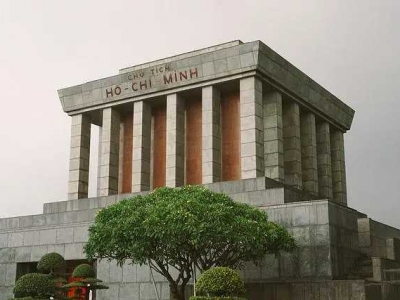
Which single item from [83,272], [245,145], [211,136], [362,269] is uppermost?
[211,136]

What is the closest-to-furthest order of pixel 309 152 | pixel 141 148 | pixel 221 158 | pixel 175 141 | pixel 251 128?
pixel 251 128 < pixel 175 141 < pixel 221 158 < pixel 141 148 < pixel 309 152

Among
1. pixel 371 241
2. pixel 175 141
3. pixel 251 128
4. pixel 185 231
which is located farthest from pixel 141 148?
pixel 185 231

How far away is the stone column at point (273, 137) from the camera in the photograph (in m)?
29.8

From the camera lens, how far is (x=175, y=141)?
3053 cm

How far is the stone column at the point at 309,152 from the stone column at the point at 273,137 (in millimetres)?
3542

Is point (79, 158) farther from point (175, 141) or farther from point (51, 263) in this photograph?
point (51, 263)

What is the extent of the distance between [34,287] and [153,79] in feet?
47.3

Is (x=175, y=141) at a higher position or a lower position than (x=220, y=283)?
higher

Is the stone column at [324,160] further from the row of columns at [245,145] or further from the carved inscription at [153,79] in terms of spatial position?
the carved inscription at [153,79]

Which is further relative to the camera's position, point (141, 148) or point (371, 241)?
point (141, 148)

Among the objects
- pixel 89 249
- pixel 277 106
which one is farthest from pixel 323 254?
pixel 277 106

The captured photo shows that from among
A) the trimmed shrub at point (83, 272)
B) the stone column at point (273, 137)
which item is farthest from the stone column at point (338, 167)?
the trimmed shrub at point (83, 272)

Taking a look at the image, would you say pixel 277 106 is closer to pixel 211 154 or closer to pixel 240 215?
pixel 211 154

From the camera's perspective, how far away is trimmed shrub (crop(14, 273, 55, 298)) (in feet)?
67.3
